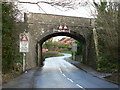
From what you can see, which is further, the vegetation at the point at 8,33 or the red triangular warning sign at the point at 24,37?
the red triangular warning sign at the point at 24,37

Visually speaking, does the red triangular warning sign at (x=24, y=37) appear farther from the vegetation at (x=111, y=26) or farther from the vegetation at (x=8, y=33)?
the vegetation at (x=111, y=26)

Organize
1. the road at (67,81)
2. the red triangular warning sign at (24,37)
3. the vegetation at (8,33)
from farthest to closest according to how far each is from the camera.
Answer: the red triangular warning sign at (24,37) < the vegetation at (8,33) < the road at (67,81)

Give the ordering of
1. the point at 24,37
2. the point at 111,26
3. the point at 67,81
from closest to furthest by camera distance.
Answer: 1. the point at 111,26
2. the point at 67,81
3. the point at 24,37

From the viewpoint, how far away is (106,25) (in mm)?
10867

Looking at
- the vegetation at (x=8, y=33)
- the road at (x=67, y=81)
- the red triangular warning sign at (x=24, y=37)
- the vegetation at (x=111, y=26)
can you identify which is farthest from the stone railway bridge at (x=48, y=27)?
the vegetation at (x=111, y=26)

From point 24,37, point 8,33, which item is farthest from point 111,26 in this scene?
point 24,37

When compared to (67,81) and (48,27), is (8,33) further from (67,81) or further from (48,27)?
(48,27)

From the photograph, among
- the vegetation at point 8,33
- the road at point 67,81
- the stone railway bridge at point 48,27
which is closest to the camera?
the road at point 67,81

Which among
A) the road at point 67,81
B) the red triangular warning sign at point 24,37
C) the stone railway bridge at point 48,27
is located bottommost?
the road at point 67,81

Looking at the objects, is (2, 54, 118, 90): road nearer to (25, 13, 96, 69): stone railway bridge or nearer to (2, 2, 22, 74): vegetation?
(2, 2, 22, 74): vegetation

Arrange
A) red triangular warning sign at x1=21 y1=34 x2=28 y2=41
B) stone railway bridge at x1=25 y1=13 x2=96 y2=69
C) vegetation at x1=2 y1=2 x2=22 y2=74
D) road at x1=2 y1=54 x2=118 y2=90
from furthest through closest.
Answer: stone railway bridge at x1=25 y1=13 x2=96 y2=69 < red triangular warning sign at x1=21 y1=34 x2=28 y2=41 < vegetation at x1=2 y1=2 x2=22 y2=74 < road at x1=2 y1=54 x2=118 y2=90

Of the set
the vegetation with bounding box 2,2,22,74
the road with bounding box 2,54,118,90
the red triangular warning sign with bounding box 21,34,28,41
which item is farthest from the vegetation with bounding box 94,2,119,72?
the red triangular warning sign with bounding box 21,34,28,41

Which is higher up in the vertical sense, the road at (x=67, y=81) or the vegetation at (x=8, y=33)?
the vegetation at (x=8, y=33)

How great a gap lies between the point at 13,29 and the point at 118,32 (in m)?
7.35
